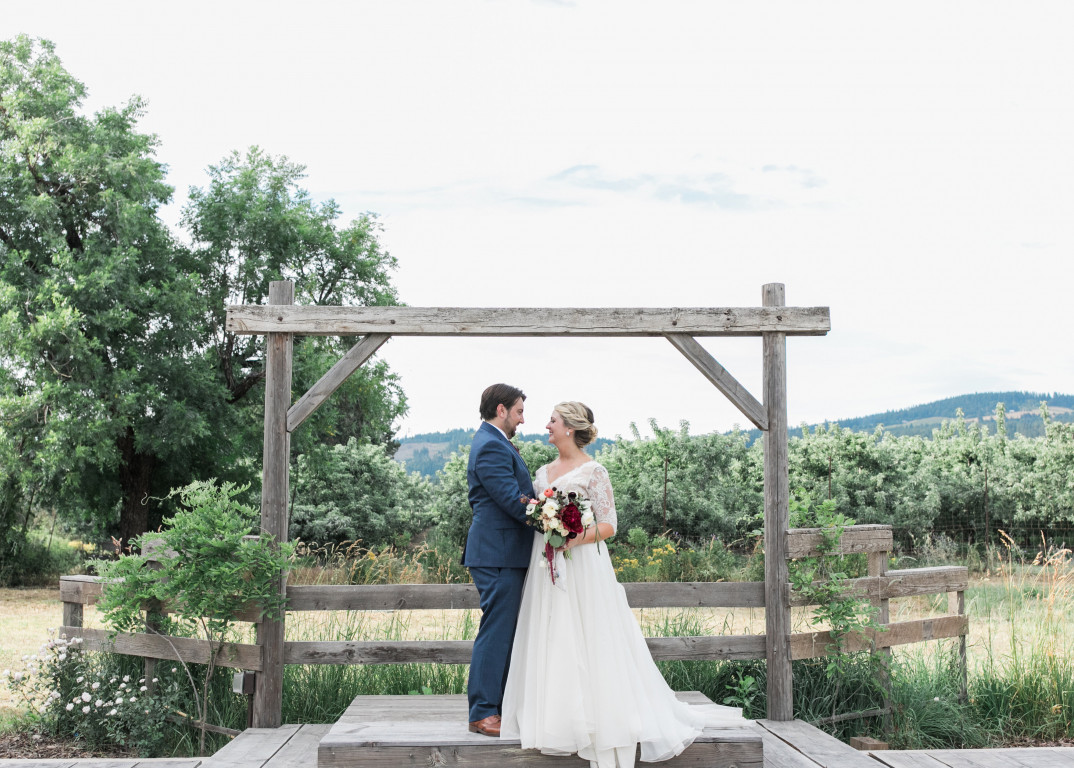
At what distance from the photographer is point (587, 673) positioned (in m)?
4.44

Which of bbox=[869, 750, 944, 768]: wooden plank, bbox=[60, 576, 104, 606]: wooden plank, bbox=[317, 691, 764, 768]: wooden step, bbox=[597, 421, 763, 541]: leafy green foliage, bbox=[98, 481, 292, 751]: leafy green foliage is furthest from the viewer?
bbox=[597, 421, 763, 541]: leafy green foliage

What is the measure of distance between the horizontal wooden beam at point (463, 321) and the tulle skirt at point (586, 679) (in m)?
1.59

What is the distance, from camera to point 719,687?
6316mm

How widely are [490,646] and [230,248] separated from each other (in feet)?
50.8

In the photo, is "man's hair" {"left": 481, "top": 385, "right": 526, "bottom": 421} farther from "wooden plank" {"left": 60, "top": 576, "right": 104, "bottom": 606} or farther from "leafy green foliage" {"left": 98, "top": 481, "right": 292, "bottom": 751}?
"wooden plank" {"left": 60, "top": 576, "right": 104, "bottom": 606}

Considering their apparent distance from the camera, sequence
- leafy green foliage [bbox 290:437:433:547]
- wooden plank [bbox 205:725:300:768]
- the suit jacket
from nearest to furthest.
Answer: the suit jacket < wooden plank [bbox 205:725:300:768] < leafy green foliage [bbox 290:437:433:547]

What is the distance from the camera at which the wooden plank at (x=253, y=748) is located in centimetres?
470

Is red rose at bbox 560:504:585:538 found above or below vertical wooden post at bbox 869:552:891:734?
above

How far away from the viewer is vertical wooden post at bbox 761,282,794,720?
5848mm

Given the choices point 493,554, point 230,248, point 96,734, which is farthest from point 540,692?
point 230,248

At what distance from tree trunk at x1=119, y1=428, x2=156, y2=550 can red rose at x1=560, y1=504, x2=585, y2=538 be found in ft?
46.7

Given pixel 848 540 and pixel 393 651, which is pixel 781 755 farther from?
pixel 393 651

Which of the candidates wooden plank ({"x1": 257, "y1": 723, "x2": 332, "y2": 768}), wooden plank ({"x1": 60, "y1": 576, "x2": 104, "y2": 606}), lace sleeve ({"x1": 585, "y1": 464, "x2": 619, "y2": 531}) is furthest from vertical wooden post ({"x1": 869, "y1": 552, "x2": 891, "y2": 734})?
wooden plank ({"x1": 60, "y1": 576, "x2": 104, "y2": 606})

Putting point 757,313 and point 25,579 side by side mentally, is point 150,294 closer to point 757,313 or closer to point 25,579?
point 25,579
